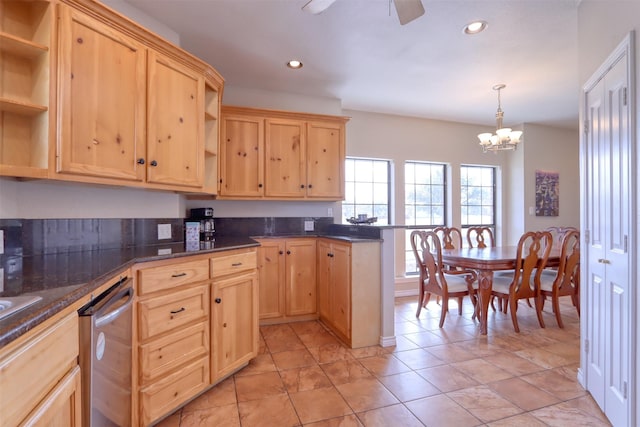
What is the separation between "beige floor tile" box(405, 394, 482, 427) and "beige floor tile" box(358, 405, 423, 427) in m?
0.04

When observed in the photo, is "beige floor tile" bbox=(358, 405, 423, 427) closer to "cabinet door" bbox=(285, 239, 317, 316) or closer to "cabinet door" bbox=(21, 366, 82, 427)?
"cabinet door" bbox=(21, 366, 82, 427)

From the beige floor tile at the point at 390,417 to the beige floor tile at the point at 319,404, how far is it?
0.37ft

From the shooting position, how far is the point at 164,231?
244cm

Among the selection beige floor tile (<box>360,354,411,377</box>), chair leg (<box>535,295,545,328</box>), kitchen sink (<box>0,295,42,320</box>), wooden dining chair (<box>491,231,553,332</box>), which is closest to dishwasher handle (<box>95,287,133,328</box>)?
kitchen sink (<box>0,295,42,320</box>)

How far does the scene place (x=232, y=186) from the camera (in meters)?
3.18

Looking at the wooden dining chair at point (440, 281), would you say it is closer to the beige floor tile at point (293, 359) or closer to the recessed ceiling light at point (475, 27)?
the beige floor tile at point (293, 359)

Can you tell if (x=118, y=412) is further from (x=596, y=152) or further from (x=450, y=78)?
(x=450, y=78)

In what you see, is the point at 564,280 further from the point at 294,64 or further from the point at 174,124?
the point at 174,124

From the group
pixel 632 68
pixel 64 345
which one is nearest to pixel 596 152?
pixel 632 68

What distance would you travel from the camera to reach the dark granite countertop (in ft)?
2.47

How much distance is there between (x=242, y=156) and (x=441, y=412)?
2697 millimetres

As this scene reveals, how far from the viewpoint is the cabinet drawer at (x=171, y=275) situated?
1595 millimetres

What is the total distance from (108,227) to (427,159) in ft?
13.4

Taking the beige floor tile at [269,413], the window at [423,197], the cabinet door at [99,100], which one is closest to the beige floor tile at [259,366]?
the beige floor tile at [269,413]
